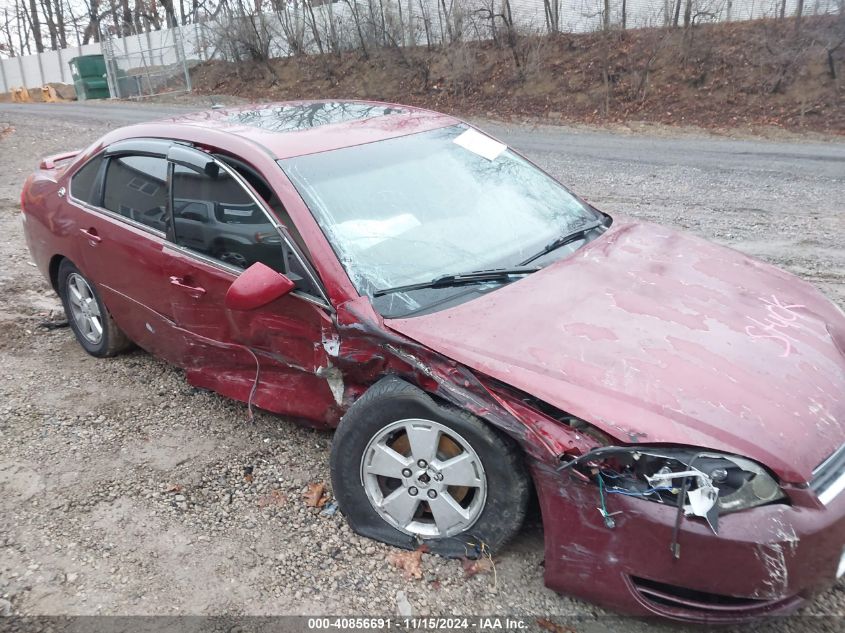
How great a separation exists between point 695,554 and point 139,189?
11.1ft

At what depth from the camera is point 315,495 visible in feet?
11.0

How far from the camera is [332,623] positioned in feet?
8.70

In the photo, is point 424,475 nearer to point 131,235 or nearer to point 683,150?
point 131,235

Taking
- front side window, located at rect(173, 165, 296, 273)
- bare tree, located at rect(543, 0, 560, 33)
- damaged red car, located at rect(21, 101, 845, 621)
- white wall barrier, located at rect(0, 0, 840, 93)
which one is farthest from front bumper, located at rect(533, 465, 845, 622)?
bare tree, located at rect(543, 0, 560, 33)

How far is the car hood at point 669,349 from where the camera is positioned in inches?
92.0

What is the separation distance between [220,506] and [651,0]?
2061 cm

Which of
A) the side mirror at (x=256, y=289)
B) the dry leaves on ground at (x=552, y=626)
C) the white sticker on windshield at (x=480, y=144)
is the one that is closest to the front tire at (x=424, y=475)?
the dry leaves on ground at (x=552, y=626)

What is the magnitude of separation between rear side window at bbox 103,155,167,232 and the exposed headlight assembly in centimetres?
269

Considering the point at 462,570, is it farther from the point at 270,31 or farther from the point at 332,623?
the point at 270,31

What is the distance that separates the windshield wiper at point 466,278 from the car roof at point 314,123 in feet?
3.02

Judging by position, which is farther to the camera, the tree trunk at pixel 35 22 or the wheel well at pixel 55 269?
the tree trunk at pixel 35 22

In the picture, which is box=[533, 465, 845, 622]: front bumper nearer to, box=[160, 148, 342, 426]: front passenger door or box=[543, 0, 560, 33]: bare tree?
box=[160, 148, 342, 426]: front passenger door

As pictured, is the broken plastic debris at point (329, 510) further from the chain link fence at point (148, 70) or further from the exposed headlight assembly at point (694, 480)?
the chain link fence at point (148, 70)

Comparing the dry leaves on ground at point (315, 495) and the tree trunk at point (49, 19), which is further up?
the tree trunk at point (49, 19)
